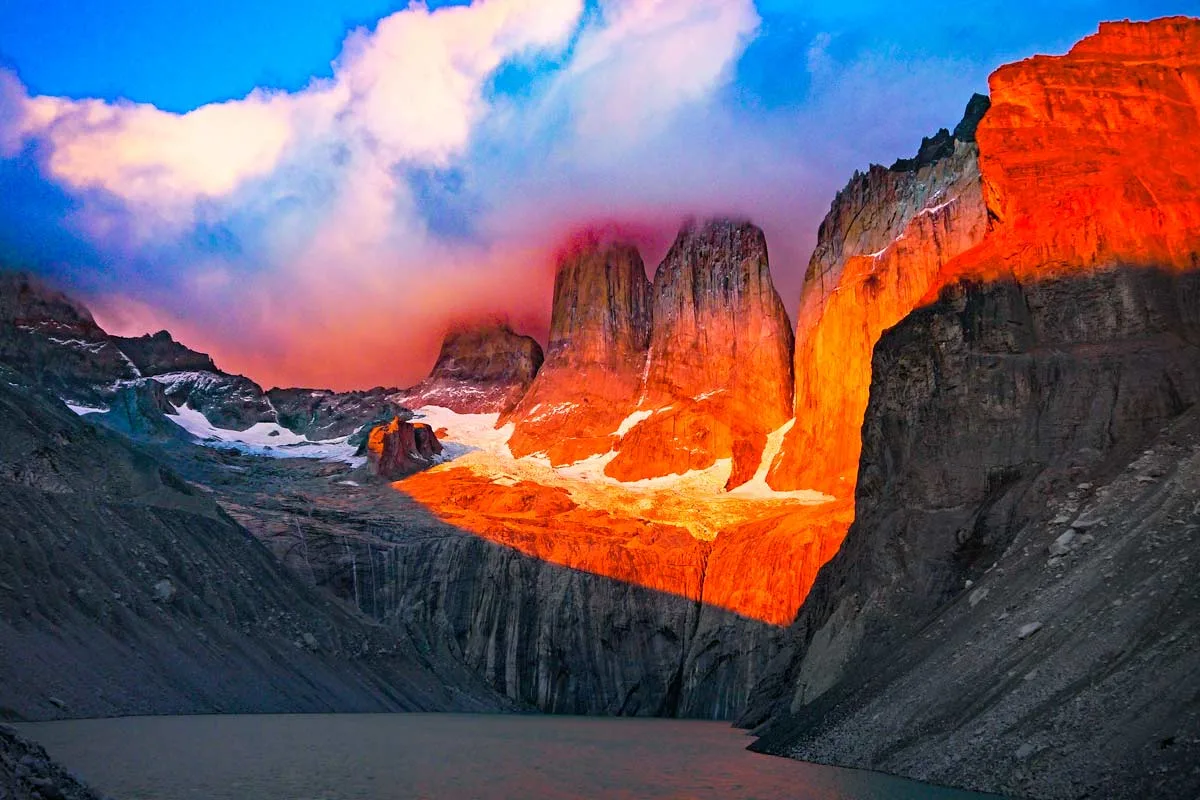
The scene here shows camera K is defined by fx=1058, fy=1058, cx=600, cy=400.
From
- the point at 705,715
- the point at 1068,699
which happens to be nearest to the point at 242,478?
the point at 705,715

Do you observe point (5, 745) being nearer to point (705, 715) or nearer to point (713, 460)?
point (705, 715)

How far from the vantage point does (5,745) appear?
18.4 m

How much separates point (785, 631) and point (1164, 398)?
171ft

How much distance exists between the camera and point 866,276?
127875 mm

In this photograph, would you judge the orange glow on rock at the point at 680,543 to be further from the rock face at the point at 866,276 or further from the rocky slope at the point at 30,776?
the rocky slope at the point at 30,776

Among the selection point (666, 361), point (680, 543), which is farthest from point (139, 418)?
point (680, 543)

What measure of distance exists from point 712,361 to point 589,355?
2245 cm

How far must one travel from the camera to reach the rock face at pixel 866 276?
401 ft

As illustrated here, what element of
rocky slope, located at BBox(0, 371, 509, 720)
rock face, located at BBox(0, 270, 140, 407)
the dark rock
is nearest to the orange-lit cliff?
rocky slope, located at BBox(0, 371, 509, 720)

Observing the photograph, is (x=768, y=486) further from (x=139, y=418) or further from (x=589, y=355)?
(x=139, y=418)

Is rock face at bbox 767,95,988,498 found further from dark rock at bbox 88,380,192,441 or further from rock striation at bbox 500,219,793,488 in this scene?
dark rock at bbox 88,380,192,441

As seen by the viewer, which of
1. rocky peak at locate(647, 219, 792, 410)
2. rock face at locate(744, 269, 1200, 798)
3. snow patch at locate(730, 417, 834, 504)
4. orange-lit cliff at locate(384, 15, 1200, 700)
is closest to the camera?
rock face at locate(744, 269, 1200, 798)

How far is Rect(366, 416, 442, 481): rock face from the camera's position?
138 meters

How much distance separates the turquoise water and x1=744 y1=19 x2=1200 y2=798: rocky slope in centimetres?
318
